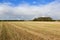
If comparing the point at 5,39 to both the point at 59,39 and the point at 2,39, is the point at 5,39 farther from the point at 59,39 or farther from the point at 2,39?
the point at 59,39

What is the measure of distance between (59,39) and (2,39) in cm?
373

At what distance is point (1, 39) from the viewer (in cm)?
1255

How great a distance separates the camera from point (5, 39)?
41.4 ft

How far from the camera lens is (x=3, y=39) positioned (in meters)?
12.6

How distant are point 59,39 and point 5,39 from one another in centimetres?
354

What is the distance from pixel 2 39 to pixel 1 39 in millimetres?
64

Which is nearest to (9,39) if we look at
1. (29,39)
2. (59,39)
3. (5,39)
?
(5,39)

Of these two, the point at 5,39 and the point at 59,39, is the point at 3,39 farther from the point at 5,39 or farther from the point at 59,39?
the point at 59,39

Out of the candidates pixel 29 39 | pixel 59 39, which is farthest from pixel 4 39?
pixel 59 39

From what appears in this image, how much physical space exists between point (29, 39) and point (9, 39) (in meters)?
1.29

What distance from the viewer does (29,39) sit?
12.4 metres

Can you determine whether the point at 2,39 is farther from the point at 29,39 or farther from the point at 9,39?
the point at 29,39

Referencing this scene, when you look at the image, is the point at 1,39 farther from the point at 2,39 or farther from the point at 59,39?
the point at 59,39

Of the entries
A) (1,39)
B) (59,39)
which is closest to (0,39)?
(1,39)
